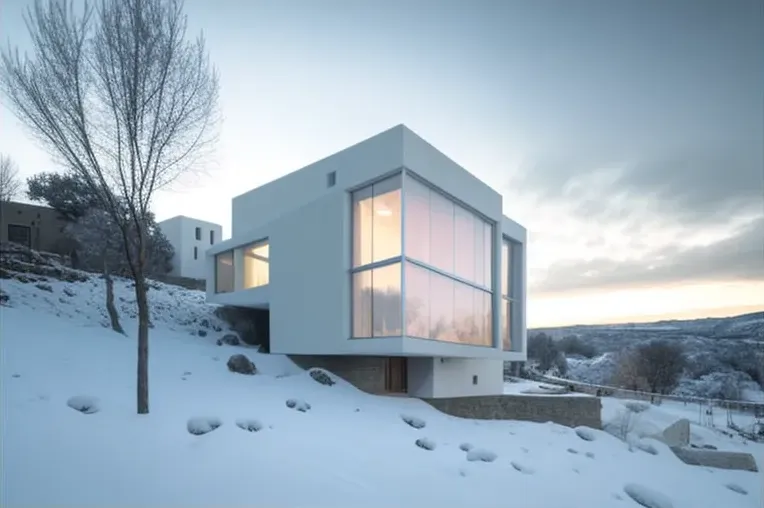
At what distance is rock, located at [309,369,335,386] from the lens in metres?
12.2

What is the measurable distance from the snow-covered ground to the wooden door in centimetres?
231

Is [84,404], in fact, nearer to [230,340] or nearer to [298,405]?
[298,405]

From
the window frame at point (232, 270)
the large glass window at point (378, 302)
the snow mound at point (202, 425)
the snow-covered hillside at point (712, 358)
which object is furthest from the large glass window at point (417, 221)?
the snow-covered hillside at point (712, 358)

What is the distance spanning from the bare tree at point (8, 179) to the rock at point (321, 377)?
17.8 m

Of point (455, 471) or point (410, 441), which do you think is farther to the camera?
A: point (410, 441)

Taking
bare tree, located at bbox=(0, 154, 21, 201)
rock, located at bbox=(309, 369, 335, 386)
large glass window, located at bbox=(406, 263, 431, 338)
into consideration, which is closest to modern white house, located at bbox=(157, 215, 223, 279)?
bare tree, located at bbox=(0, 154, 21, 201)

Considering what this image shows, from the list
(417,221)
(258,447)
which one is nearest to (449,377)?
(417,221)

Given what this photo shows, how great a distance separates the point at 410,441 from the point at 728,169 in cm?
1140

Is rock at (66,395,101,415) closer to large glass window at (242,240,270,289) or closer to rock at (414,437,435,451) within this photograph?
rock at (414,437,435,451)

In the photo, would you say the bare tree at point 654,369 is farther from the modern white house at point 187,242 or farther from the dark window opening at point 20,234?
the dark window opening at point 20,234

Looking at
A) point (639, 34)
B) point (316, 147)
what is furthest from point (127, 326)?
point (639, 34)

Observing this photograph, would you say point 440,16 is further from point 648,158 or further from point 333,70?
point 648,158

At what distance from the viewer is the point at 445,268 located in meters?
12.0

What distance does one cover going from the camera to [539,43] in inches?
403
